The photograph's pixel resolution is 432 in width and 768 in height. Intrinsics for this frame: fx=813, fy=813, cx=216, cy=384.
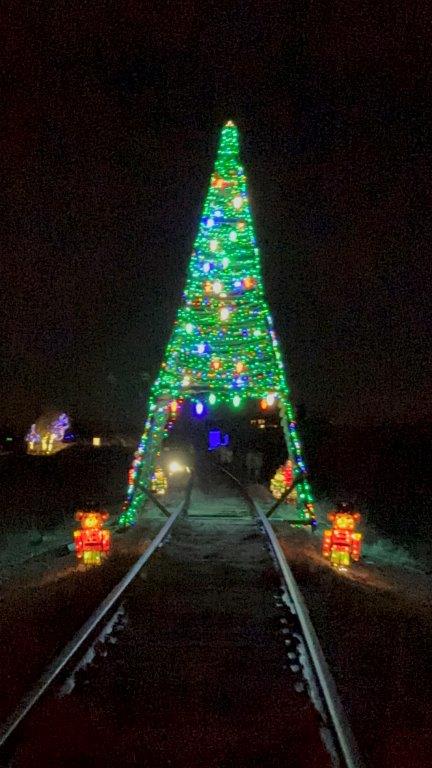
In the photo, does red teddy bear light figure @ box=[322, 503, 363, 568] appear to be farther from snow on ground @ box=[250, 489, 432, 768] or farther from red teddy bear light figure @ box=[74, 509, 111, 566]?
red teddy bear light figure @ box=[74, 509, 111, 566]

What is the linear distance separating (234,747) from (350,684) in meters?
1.52

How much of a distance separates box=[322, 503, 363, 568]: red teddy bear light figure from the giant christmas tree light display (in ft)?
16.6

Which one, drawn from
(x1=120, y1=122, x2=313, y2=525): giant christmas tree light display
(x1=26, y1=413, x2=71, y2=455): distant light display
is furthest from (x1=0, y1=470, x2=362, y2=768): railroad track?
(x1=26, y1=413, x2=71, y2=455): distant light display

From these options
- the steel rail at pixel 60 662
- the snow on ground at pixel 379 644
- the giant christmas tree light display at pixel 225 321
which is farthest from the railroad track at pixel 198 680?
the giant christmas tree light display at pixel 225 321

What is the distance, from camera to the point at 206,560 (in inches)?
449

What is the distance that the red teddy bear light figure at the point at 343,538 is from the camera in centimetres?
1192

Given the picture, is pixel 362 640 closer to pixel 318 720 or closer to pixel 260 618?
pixel 260 618

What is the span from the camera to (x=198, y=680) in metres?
6.02

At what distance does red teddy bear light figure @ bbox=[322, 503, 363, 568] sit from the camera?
11922mm

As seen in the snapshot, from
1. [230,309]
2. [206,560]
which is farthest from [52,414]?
[206,560]

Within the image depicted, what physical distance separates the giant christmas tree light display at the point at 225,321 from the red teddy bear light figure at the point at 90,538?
5228 millimetres

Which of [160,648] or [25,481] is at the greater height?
[25,481]

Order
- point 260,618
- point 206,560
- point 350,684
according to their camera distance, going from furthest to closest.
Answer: point 206,560 → point 260,618 → point 350,684

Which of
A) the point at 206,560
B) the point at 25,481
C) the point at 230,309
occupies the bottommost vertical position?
the point at 206,560
